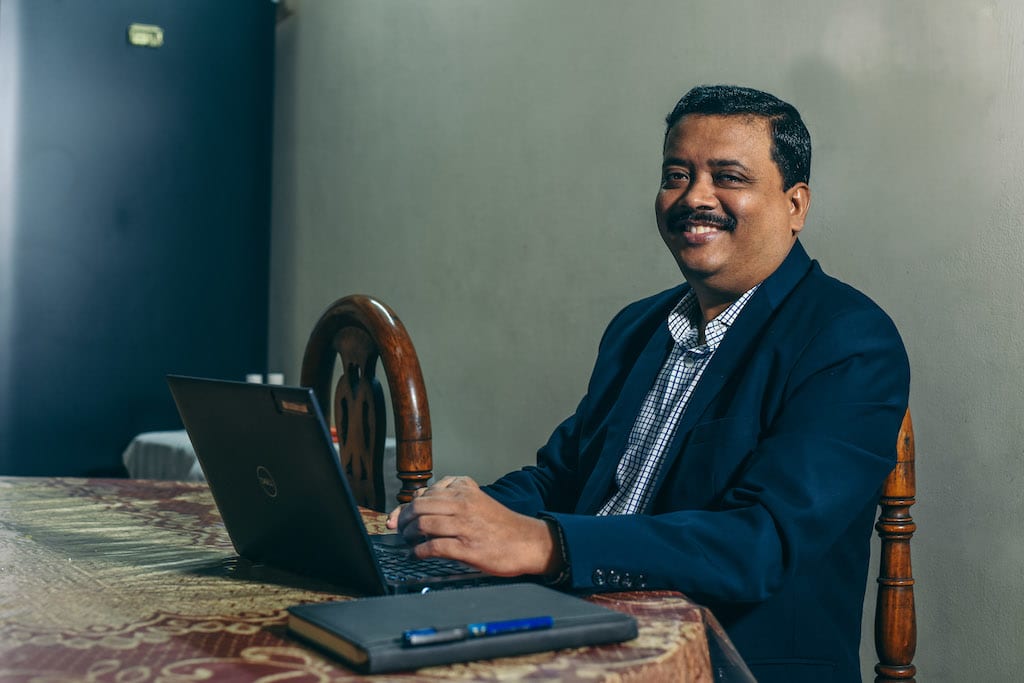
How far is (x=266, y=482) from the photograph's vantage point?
1115mm

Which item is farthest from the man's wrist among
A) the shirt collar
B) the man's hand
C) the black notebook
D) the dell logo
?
the shirt collar

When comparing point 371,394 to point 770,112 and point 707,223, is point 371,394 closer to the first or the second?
point 707,223

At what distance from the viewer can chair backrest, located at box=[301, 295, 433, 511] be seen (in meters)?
1.82

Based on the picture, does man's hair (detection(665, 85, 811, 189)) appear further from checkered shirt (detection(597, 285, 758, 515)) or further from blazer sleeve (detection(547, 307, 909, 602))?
blazer sleeve (detection(547, 307, 909, 602))

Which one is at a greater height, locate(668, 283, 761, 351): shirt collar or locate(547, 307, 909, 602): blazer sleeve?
locate(668, 283, 761, 351): shirt collar

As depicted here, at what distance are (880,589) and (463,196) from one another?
2501 millimetres

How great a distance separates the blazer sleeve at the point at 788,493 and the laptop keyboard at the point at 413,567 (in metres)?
0.12

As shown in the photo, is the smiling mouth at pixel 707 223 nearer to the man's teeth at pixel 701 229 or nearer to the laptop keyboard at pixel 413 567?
the man's teeth at pixel 701 229

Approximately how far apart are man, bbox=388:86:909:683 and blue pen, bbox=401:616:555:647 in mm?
249

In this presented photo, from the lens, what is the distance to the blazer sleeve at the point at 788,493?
3.79 feet

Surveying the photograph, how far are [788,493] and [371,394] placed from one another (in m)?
0.85

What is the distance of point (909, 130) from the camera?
7.26ft

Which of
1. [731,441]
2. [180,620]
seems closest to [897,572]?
[731,441]

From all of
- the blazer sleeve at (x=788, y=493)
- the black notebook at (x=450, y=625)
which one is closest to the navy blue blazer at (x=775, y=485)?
the blazer sleeve at (x=788, y=493)
